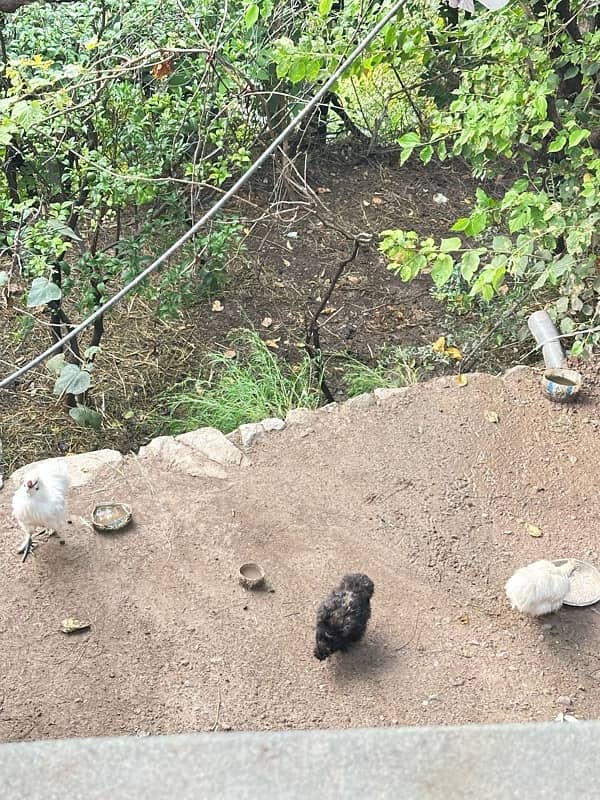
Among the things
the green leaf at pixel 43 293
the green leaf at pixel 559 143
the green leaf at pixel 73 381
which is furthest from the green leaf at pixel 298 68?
the green leaf at pixel 73 381

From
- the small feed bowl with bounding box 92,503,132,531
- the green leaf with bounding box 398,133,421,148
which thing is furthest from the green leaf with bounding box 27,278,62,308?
the green leaf with bounding box 398,133,421,148

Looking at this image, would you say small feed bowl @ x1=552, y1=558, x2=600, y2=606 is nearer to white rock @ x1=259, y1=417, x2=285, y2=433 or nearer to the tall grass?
white rock @ x1=259, y1=417, x2=285, y2=433

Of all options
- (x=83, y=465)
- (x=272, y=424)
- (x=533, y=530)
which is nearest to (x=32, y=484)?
(x=83, y=465)

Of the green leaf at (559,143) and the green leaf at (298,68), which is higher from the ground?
the green leaf at (298,68)

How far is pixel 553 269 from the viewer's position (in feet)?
14.4

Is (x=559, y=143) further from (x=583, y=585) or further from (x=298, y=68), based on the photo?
(x=583, y=585)

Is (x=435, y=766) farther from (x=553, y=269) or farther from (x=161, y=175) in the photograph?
(x=161, y=175)

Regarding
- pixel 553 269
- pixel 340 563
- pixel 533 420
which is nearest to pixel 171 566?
pixel 340 563

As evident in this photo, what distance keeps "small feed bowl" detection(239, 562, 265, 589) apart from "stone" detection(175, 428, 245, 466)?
0.84 m

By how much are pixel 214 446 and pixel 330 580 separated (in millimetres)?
1133

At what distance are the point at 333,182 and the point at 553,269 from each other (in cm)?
392

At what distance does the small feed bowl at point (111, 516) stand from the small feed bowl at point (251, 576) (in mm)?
612

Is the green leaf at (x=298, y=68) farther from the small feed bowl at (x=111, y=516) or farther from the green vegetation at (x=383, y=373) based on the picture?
the small feed bowl at (x=111, y=516)

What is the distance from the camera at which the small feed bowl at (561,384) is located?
4.60 meters
